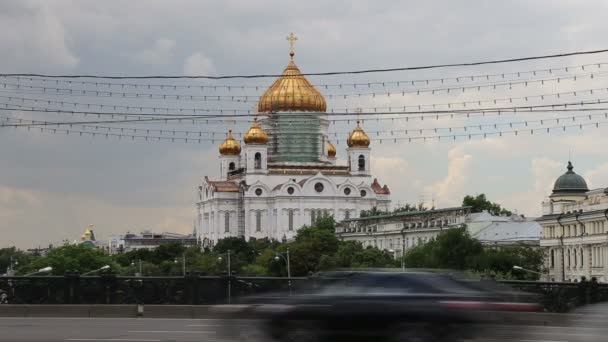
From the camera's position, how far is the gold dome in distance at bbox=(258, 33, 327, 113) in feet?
489

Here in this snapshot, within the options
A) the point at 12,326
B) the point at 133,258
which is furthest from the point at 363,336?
the point at 133,258

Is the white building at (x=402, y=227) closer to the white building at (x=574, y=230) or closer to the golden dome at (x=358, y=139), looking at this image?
the white building at (x=574, y=230)

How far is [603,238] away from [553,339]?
64883mm

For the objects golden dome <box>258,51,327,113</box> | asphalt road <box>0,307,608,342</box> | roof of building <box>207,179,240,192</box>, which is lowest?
asphalt road <box>0,307,608,342</box>

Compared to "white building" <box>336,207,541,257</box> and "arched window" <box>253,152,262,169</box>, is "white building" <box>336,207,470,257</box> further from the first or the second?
"arched window" <box>253,152,262,169</box>

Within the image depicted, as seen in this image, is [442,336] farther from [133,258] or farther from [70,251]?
[133,258]

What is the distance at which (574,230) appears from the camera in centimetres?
9481

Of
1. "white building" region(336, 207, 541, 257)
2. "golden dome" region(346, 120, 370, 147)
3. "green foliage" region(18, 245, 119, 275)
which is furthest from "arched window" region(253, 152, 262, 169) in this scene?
"green foliage" region(18, 245, 119, 275)

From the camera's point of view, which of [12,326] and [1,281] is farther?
[1,281]

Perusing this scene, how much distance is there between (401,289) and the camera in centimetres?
1989

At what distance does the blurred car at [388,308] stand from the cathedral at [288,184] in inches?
5139

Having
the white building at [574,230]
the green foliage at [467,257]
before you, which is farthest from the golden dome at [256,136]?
the green foliage at [467,257]

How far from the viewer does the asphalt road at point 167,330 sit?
19.7 meters

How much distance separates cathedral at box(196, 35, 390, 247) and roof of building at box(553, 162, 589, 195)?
49632mm
